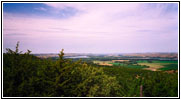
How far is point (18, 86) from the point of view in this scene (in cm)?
518

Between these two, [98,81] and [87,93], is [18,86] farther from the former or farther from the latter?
[98,81]

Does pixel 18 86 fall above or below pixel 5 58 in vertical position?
below

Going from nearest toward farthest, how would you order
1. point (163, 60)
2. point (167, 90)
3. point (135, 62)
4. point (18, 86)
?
point (18, 86) → point (167, 90) → point (163, 60) → point (135, 62)

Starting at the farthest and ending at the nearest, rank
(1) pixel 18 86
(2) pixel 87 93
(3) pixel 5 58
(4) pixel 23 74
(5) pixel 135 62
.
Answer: (5) pixel 135 62 → (2) pixel 87 93 → (3) pixel 5 58 → (4) pixel 23 74 → (1) pixel 18 86

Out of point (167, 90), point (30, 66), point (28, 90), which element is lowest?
point (167, 90)

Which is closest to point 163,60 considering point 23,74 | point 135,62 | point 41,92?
point 135,62

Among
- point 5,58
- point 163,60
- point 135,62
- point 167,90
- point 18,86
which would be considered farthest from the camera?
point 135,62

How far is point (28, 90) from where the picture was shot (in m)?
5.34

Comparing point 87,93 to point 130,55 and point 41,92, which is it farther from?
point 130,55

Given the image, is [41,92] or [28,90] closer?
[28,90]

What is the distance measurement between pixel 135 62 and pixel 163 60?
1.82 meters

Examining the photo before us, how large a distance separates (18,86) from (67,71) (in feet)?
6.03

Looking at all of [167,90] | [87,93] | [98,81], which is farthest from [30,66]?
[167,90]

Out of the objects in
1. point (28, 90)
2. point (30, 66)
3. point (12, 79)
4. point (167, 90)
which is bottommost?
point (167, 90)
